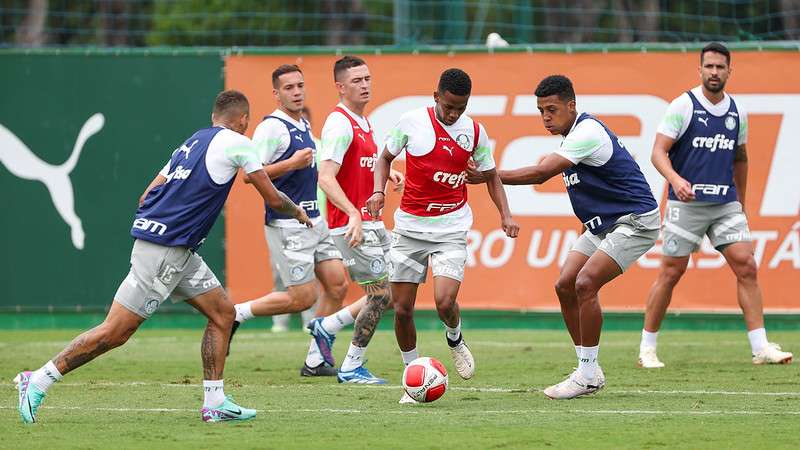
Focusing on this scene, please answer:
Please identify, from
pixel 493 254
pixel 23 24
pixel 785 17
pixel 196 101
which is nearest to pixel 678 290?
pixel 493 254

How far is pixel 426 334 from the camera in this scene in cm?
1589

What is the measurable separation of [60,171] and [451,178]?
26.6ft

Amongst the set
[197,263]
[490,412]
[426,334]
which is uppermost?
[197,263]

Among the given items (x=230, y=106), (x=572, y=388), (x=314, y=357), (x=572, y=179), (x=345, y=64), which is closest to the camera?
(x=230, y=106)

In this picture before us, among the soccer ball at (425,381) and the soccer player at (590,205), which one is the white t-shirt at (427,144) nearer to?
the soccer player at (590,205)

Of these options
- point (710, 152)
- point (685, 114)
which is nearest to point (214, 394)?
point (685, 114)

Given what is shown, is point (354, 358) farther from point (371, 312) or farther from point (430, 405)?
point (430, 405)

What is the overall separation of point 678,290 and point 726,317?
0.62m

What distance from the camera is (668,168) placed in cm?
1167

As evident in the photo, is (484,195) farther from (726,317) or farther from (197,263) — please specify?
(197,263)

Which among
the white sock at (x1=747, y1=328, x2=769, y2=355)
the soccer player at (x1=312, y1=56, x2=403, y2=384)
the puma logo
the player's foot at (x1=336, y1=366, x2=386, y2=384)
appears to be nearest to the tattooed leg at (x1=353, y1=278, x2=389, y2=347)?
the soccer player at (x1=312, y1=56, x2=403, y2=384)

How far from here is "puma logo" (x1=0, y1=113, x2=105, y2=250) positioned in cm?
1691

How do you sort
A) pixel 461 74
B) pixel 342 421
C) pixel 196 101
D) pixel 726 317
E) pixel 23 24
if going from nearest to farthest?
pixel 342 421 → pixel 461 74 → pixel 726 317 → pixel 196 101 → pixel 23 24

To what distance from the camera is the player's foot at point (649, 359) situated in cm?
1212
